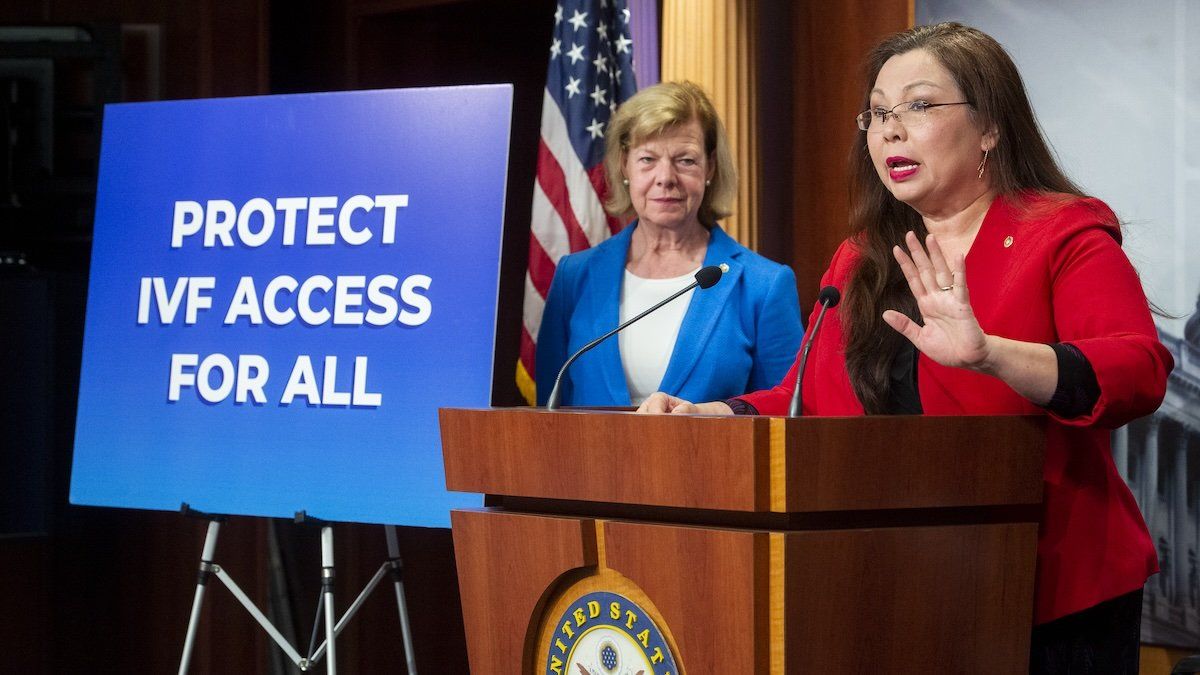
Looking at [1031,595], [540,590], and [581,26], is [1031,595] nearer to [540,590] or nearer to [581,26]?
[540,590]

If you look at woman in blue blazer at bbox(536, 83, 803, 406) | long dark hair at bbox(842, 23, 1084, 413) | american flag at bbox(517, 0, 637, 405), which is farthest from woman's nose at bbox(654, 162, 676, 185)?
long dark hair at bbox(842, 23, 1084, 413)

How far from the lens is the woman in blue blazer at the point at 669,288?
327 cm

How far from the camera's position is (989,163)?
207cm

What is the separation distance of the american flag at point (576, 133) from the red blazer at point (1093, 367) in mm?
2107

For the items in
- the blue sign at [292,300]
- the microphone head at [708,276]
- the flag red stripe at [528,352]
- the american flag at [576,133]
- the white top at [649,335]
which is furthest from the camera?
the american flag at [576,133]

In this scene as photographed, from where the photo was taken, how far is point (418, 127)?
3.28 m

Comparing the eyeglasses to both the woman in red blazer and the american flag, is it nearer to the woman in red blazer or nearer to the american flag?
the woman in red blazer

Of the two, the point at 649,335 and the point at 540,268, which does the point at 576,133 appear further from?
the point at 649,335

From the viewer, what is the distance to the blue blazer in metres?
3.24

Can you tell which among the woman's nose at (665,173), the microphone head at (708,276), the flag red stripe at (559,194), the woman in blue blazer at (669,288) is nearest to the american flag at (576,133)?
the flag red stripe at (559,194)

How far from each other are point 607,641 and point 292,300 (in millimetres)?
1759

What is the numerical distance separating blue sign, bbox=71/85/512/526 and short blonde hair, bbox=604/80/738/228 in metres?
0.38

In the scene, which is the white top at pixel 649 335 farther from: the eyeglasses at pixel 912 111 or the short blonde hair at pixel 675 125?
the eyeglasses at pixel 912 111

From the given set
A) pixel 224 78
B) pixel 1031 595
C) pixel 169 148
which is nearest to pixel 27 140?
pixel 224 78
